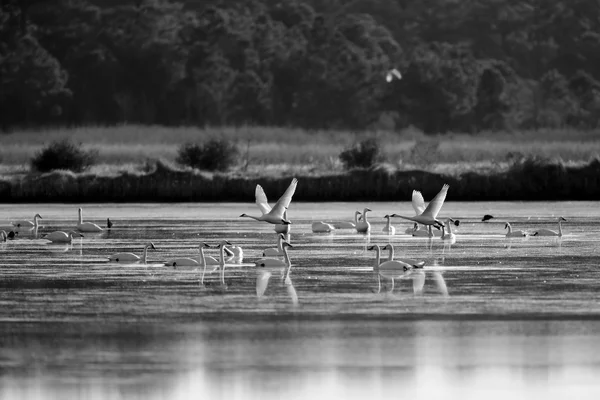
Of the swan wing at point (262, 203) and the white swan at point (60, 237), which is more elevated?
the swan wing at point (262, 203)

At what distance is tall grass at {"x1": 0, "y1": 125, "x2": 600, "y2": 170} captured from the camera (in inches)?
2864

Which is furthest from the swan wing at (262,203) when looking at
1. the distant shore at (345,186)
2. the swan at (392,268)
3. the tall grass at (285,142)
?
the tall grass at (285,142)

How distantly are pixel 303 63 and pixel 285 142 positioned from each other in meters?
20.7

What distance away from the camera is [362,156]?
5538cm

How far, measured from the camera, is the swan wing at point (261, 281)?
55.0 feet

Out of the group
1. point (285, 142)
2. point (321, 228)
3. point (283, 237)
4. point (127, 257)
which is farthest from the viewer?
point (285, 142)

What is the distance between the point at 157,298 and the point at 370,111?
3311 inches

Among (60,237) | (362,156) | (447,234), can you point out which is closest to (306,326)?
(60,237)

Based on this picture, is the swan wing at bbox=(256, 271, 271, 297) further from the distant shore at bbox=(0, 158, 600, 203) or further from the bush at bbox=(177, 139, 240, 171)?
the bush at bbox=(177, 139, 240, 171)

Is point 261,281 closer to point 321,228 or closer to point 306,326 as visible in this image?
point 306,326

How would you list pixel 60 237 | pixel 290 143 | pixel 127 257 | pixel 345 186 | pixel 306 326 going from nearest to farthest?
pixel 306 326 → pixel 127 257 → pixel 60 237 → pixel 345 186 → pixel 290 143

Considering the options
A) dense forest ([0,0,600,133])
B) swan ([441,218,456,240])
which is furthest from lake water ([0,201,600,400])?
A: dense forest ([0,0,600,133])

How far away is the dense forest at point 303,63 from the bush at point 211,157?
36454mm

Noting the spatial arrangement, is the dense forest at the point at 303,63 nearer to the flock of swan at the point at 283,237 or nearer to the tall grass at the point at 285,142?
the tall grass at the point at 285,142
